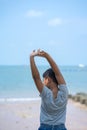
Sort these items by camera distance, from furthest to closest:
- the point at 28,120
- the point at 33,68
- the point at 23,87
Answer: the point at 23,87 → the point at 28,120 → the point at 33,68

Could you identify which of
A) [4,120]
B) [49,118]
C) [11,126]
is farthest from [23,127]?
[49,118]

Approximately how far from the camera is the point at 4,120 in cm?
1264

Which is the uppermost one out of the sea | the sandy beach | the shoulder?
the shoulder

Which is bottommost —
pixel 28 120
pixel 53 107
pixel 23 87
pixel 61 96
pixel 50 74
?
pixel 23 87

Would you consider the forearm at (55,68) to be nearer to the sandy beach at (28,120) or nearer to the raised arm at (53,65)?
the raised arm at (53,65)

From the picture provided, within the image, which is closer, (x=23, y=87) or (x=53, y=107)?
(x=53, y=107)

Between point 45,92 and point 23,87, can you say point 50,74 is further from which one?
point 23,87

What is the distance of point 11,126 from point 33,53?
755 centimetres

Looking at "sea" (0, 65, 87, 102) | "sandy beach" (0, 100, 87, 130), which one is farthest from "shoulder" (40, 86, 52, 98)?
"sea" (0, 65, 87, 102)

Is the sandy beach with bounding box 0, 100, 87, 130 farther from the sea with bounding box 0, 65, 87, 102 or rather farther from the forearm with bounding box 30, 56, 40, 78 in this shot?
the forearm with bounding box 30, 56, 40, 78

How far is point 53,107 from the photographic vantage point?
4312 mm

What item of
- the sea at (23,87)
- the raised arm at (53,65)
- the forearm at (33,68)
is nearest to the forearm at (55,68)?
the raised arm at (53,65)

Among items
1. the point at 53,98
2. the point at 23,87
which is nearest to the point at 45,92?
the point at 53,98

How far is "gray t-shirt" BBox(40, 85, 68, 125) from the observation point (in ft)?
14.1
